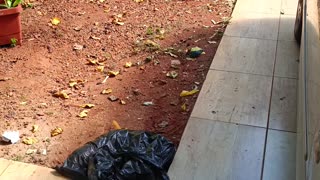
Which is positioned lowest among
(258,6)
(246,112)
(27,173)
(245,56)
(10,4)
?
(27,173)

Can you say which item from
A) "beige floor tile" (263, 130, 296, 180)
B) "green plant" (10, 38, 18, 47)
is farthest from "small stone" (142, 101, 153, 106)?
"green plant" (10, 38, 18, 47)

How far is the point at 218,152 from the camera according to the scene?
317cm

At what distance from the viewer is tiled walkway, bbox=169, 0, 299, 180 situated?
3049mm

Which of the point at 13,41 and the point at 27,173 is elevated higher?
the point at 13,41

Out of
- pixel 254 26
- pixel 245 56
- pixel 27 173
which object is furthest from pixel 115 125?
pixel 254 26

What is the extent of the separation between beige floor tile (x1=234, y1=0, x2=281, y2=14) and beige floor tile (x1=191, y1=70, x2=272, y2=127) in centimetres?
150

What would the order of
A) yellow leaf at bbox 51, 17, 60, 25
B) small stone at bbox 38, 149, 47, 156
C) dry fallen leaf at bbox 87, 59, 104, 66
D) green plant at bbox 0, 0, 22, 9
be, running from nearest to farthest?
small stone at bbox 38, 149, 47, 156, dry fallen leaf at bbox 87, 59, 104, 66, green plant at bbox 0, 0, 22, 9, yellow leaf at bbox 51, 17, 60, 25

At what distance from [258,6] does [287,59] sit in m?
1.32

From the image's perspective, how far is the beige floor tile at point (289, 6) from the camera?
5272mm

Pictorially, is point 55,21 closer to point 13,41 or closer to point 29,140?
point 13,41

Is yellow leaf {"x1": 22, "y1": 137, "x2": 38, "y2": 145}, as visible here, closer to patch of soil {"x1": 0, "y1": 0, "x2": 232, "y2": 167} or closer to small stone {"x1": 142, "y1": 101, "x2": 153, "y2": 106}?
patch of soil {"x1": 0, "y1": 0, "x2": 232, "y2": 167}

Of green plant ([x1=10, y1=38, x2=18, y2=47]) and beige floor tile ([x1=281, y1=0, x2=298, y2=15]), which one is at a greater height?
beige floor tile ([x1=281, y1=0, x2=298, y2=15])

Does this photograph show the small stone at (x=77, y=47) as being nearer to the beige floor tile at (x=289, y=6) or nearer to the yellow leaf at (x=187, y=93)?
the yellow leaf at (x=187, y=93)

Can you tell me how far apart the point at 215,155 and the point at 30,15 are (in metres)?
3.13
